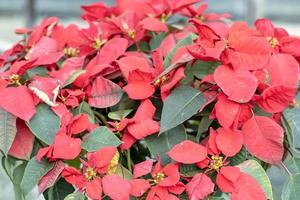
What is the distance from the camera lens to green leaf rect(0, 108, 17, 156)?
871 mm

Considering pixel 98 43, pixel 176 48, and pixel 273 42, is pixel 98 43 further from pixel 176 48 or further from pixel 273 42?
pixel 273 42

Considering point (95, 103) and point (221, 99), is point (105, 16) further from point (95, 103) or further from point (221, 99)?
point (221, 99)

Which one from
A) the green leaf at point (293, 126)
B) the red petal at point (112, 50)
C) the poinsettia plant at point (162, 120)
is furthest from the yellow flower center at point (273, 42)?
Result: the red petal at point (112, 50)

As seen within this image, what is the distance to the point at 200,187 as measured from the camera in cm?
82

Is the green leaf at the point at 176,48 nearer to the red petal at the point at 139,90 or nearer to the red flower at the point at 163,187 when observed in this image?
the red petal at the point at 139,90

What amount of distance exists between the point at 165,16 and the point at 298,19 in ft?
13.8

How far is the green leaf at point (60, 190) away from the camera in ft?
2.97

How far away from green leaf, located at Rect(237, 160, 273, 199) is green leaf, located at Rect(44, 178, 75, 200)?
8.9 inches

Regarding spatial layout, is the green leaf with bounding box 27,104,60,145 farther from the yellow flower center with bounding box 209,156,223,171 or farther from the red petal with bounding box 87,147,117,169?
the yellow flower center with bounding box 209,156,223,171

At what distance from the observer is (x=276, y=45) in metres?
0.99

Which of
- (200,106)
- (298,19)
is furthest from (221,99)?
(298,19)

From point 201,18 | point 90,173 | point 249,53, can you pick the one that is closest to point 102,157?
point 90,173

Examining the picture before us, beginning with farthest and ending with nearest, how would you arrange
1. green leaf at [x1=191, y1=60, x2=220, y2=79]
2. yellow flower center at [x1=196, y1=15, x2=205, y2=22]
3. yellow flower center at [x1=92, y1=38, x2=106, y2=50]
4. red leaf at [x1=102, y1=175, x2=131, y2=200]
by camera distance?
yellow flower center at [x1=196, y1=15, x2=205, y2=22] → yellow flower center at [x1=92, y1=38, x2=106, y2=50] → green leaf at [x1=191, y1=60, x2=220, y2=79] → red leaf at [x1=102, y1=175, x2=131, y2=200]

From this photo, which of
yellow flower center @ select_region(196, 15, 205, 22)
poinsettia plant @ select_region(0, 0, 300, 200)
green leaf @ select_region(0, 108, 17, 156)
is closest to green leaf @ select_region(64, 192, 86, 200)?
poinsettia plant @ select_region(0, 0, 300, 200)
